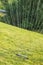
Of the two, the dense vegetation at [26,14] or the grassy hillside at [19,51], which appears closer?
the grassy hillside at [19,51]

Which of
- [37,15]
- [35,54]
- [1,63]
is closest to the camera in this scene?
[1,63]

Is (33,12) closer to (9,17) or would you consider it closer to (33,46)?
(9,17)

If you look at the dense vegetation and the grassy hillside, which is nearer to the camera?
the grassy hillside

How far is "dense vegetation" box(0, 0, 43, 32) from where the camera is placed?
1853 cm

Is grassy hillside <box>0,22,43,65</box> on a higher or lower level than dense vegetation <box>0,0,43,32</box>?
higher

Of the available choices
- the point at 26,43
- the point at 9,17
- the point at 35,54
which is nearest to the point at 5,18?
the point at 9,17

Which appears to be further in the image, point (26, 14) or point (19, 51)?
point (26, 14)

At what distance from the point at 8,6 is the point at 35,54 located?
10.8m

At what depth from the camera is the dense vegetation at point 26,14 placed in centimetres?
1853

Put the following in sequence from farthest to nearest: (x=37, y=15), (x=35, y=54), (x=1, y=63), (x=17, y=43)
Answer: (x=37, y=15) → (x=17, y=43) → (x=35, y=54) → (x=1, y=63)

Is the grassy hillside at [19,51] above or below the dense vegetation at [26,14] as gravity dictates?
above

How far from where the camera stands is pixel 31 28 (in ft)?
61.5

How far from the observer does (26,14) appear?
18984mm

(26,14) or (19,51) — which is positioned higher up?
(19,51)
